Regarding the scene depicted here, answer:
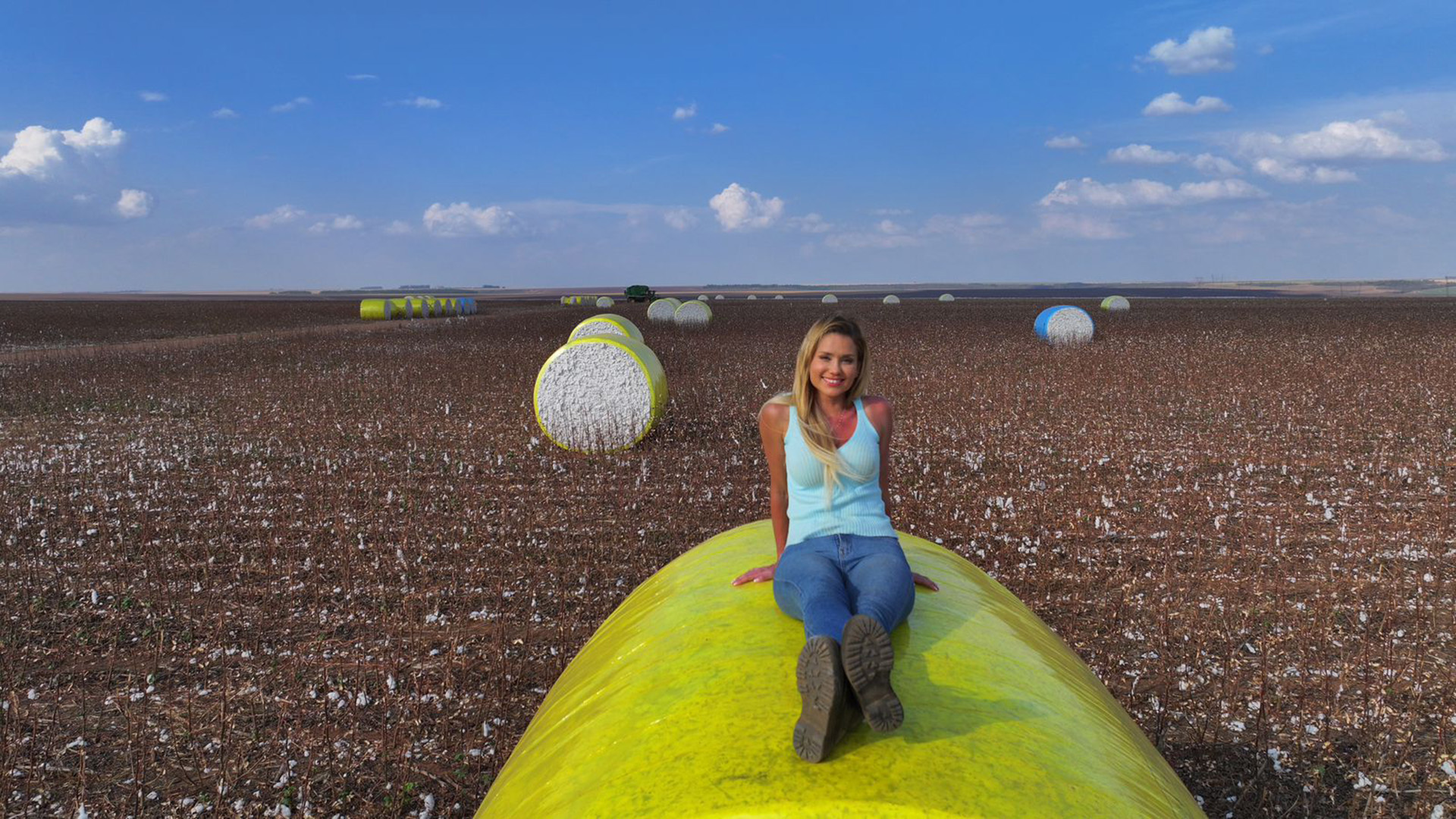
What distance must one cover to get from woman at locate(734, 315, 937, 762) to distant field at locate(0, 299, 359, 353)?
33.1 m

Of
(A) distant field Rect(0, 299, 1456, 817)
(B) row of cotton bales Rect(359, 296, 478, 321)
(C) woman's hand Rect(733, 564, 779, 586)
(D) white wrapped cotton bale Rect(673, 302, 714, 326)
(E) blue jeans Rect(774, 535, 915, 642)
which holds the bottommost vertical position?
(A) distant field Rect(0, 299, 1456, 817)

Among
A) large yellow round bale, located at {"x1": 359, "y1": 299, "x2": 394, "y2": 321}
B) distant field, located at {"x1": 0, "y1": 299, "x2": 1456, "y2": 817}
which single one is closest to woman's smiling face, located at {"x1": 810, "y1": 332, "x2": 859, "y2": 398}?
distant field, located at {"x1": 0, "y1": 299, "x2": 1456, "y2": 817}

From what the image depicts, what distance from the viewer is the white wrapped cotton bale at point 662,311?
39438 mm

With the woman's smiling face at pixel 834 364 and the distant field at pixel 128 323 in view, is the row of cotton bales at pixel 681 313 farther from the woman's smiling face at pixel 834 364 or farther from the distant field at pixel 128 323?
the woman's smiling face at pixel 834 364

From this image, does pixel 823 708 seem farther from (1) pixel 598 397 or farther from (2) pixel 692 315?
(2) pixel 692 315

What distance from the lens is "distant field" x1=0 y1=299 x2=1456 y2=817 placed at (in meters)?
4.46

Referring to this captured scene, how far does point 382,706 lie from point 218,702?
0.96m

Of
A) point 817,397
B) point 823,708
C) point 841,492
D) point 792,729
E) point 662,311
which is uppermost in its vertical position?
point 662,311

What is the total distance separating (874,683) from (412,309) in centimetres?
5049

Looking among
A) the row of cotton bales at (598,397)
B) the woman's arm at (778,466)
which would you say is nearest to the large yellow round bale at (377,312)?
the row of cotton bales at (598,397)

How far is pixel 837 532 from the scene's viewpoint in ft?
10.5

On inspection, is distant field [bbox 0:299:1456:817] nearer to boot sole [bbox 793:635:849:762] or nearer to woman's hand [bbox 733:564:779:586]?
boot sole [bbox 793:635:849:762]

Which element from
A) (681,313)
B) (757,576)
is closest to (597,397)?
(757,576)

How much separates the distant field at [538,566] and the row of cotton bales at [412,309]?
105 ft
